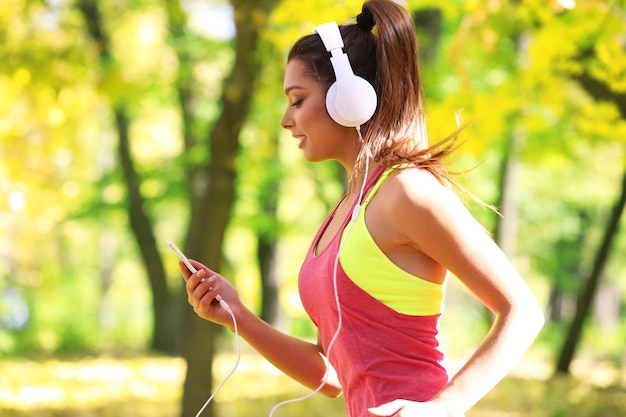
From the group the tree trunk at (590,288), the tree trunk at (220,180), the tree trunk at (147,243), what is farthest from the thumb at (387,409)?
the tree trunk at (147,243)

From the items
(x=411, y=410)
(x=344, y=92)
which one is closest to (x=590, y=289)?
(x=344, y=92)

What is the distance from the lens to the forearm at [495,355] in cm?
138

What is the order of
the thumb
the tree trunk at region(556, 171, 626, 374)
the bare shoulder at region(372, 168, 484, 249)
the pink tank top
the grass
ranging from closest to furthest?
1. the thumb
2. the bare shoulder at region(372, 168, 484, 249)
3. the pink tank top
4. the grass
5. the tree trunk at region(556, 171, 626, 374)

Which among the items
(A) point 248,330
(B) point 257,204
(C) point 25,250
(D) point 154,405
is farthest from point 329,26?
(C) point 25,250

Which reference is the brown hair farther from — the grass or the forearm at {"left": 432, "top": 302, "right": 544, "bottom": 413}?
the grass

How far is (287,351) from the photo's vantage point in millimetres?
1879

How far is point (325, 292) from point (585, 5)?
3465 millimetres

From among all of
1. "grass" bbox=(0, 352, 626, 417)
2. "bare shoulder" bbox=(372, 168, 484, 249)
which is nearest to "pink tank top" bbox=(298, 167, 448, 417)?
"bare shoulder" bbox=(372, 168, 484, 249)

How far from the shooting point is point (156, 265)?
45.2ft

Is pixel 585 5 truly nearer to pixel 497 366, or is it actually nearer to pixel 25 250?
pixel 497 366

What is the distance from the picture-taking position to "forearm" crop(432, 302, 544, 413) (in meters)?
1.38

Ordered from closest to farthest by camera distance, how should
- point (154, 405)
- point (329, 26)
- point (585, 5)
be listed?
point (329, 26) → point (585, 5) → point (154, 405)

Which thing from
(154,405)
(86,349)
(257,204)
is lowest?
(86,349)

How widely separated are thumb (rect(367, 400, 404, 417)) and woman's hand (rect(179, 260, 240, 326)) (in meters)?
0.55
